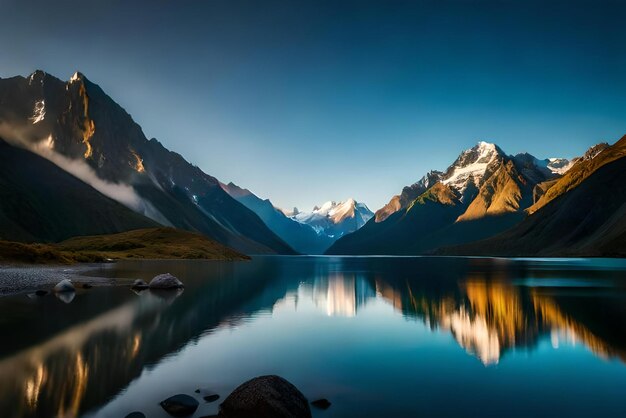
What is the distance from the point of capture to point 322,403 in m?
18.8

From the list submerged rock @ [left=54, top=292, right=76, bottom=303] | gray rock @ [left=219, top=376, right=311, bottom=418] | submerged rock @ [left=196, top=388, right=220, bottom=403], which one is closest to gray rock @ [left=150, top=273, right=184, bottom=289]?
submerged rock @ [left=54, top=292, right=76, bottom=303]

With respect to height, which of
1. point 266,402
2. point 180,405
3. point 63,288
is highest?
point 63,288

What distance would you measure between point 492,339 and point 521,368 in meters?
7.89

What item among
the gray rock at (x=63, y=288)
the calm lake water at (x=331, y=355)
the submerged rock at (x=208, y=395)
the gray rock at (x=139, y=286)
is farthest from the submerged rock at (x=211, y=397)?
the gray rock at (x=139, y=286)

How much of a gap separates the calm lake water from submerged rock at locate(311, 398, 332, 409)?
1.75 ft

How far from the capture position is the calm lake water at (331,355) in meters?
19.0

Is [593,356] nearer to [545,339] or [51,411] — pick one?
[545,339]

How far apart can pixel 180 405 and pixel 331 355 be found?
1296 cm

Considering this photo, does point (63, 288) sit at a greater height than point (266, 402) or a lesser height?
greater

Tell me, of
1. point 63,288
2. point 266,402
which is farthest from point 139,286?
point 266,402

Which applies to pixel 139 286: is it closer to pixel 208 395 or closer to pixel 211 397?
pixel 208 395

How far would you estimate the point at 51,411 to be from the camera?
17.1 metres

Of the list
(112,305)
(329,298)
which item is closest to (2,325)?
(112,305)

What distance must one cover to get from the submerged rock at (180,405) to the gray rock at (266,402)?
1617 millimetres
